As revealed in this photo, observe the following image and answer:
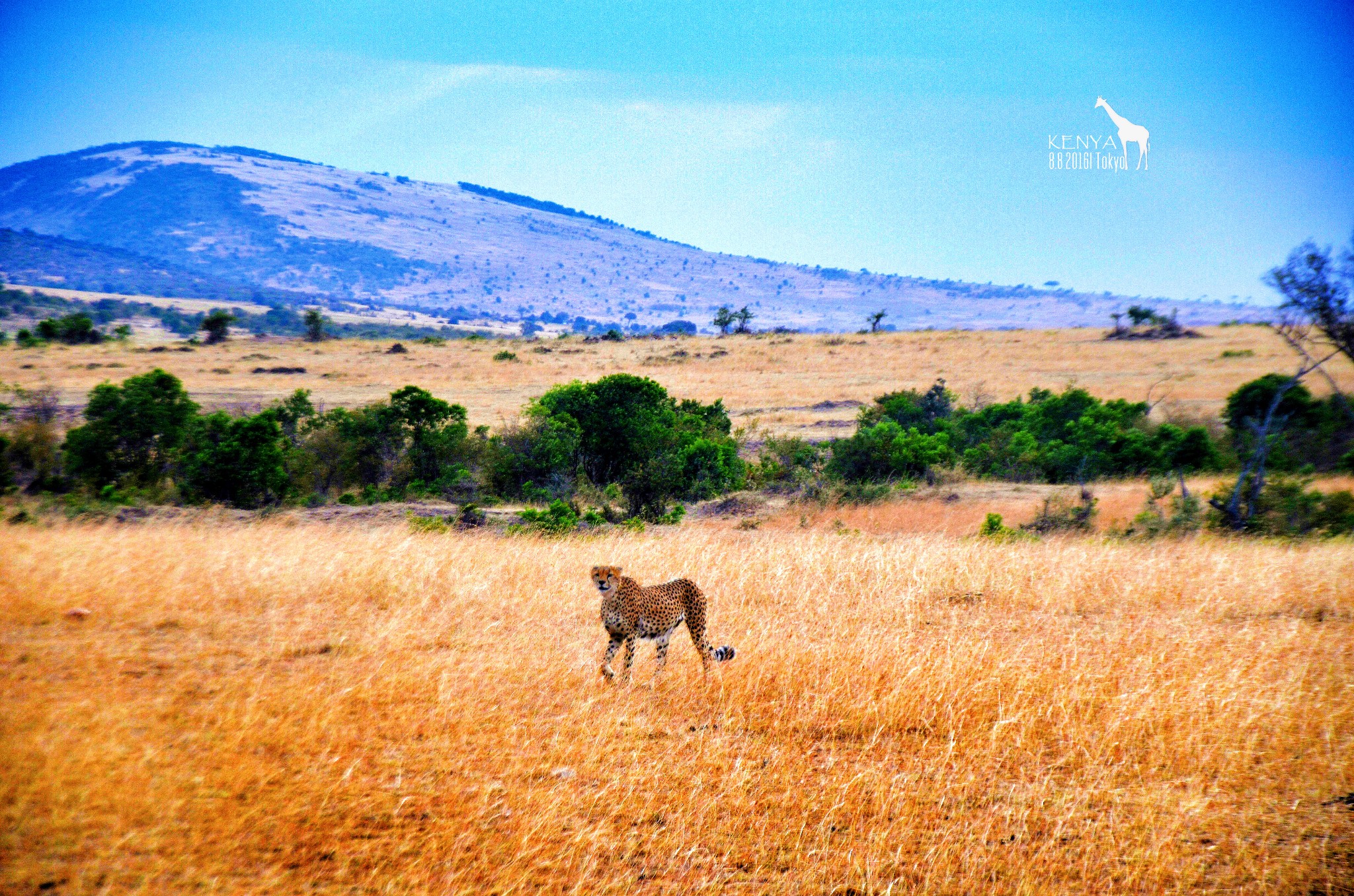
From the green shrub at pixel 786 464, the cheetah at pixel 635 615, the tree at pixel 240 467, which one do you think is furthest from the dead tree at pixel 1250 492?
the tree at pixel 240 467

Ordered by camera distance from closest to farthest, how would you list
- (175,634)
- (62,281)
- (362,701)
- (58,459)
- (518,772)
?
1. (518,772)
2. (362,701)
3. (175,634)
4. (58,459)
5. (62,281)

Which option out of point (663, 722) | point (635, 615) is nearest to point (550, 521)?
point (635, 615)

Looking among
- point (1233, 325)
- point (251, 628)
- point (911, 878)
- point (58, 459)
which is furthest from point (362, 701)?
point (1233, 325)

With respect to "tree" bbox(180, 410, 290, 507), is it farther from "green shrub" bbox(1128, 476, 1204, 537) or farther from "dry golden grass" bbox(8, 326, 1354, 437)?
"green shrub" bbox(1128, 476, 1204, 537)

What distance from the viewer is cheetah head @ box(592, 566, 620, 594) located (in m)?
5.31

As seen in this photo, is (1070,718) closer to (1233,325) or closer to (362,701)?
(362,701)

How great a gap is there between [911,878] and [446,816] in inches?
87.4

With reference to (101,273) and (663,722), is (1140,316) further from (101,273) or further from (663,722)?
(101,273)

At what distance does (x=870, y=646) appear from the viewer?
19.9 ft

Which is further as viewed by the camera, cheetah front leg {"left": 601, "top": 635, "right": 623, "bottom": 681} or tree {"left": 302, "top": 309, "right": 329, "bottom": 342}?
tree {"left": 302, "top": 309, "right": 329, "bottom": 342}

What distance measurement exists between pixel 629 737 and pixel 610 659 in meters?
0.94

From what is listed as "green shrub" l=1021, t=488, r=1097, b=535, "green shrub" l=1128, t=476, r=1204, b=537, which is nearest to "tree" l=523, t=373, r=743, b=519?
"green shrub" l=1021, t=488, r=1097, b=535

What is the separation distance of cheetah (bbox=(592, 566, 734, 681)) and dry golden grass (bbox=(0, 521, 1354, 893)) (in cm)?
20

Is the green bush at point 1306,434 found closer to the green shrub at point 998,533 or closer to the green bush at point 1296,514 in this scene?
the green bush at point 1296,514
